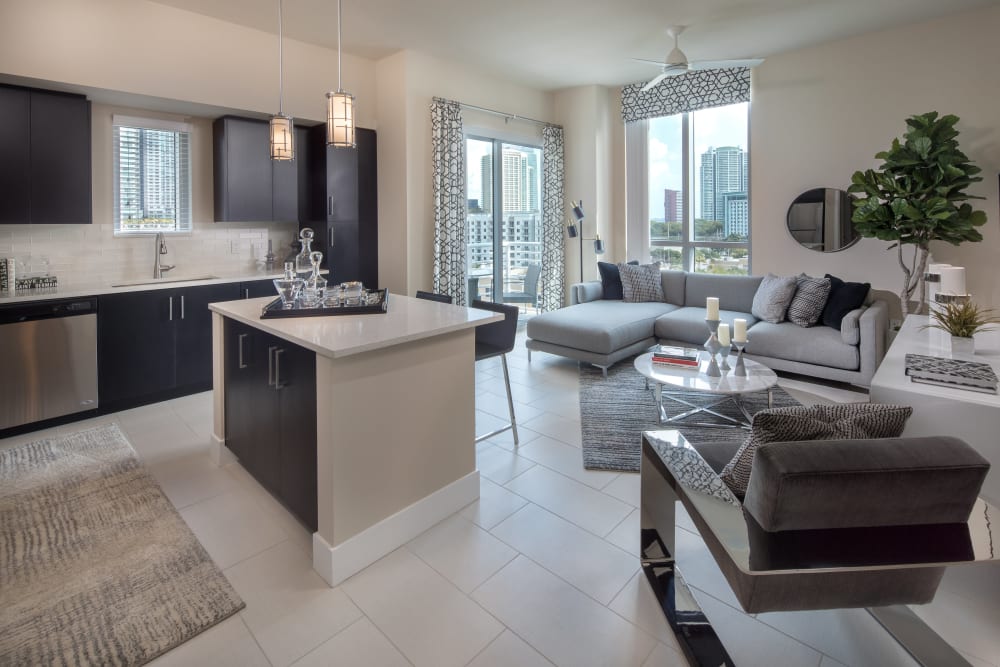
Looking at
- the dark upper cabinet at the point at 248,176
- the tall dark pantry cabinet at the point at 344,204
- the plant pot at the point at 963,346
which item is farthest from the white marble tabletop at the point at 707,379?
the dark upper cabinet at the point at 248,176

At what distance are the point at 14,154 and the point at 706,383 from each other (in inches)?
184

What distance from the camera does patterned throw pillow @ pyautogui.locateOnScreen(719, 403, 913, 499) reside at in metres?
1.42

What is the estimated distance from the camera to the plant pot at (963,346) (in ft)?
8.52

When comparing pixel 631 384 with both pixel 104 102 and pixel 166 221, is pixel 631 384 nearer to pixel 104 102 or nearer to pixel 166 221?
pixel 166 221

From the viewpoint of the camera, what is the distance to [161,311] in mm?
4062

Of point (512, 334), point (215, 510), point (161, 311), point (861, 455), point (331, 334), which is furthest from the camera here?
point (161, 311)

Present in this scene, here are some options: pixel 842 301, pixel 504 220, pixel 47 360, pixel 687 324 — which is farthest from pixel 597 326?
pixel 47 360

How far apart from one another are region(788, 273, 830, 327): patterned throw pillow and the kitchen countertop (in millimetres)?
4579

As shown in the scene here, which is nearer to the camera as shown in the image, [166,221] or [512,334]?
[512,334]

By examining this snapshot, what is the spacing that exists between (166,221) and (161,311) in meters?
0.92

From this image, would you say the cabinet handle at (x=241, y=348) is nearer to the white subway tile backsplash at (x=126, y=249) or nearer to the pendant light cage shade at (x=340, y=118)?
the pendant light cage shade at (x=340, y=118)

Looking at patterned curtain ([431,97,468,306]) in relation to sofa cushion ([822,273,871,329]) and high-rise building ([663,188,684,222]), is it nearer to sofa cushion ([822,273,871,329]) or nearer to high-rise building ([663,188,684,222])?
high-rise building ([663,188,684,222])

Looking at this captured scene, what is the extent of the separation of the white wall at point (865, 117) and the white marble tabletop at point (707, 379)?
8.33ft

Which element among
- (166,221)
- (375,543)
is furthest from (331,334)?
(166,221)
